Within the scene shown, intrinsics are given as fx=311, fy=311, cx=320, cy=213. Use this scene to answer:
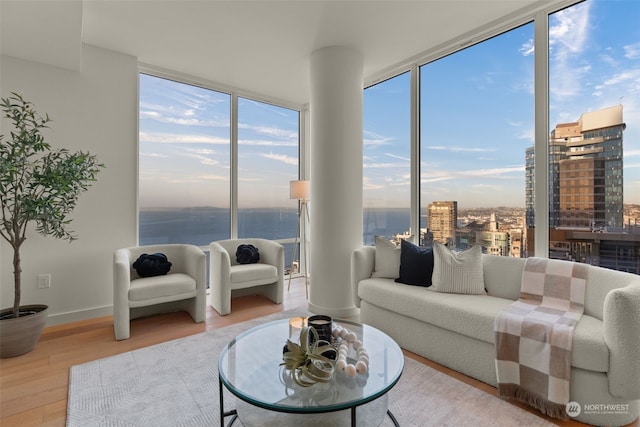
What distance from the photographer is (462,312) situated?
2.22 m

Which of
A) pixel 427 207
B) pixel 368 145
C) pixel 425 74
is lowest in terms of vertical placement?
pixel 427 207

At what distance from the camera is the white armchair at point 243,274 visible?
11.4 ft

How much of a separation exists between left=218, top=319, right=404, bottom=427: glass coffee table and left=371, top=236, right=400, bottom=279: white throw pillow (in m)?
1.25

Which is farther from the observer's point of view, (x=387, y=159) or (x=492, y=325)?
(x=387, y=159)

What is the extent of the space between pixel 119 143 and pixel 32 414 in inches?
106

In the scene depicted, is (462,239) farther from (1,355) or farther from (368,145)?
(1,355)

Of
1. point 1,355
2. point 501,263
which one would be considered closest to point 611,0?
point 501,263

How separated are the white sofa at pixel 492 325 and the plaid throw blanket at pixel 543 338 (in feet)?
0.19

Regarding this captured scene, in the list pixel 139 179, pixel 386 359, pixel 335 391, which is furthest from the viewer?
pixel 139 179

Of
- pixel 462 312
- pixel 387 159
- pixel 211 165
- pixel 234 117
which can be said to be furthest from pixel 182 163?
pixel 462 312

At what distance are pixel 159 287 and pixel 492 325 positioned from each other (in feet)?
9.36

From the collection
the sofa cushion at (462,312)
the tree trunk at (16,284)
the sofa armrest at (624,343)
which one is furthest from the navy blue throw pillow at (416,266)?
the tree trunk at (16,284)

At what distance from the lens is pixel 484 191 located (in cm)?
317

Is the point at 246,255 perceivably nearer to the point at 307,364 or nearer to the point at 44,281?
the point at 44,281
